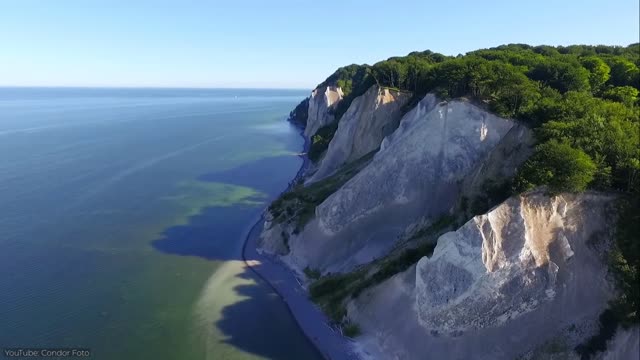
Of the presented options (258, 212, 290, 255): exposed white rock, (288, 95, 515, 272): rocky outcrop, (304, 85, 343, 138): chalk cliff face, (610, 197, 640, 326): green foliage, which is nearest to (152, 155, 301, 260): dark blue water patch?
(258, 212, 290, 255): exposed white rock

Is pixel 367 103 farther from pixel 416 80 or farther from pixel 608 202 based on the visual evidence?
pixel 608 202

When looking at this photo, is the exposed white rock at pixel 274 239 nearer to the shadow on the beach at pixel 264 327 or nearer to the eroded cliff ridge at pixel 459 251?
the eroded cliff ridge at pixel 459 251

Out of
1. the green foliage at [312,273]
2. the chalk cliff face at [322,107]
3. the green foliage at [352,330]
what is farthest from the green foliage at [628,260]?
the chalk cliff face at [322,107]

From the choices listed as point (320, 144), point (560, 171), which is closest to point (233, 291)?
point (560, 171)

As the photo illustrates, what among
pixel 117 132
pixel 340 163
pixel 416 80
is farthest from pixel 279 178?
pixel 117 132

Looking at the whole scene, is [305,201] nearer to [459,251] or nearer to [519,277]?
[459,251]

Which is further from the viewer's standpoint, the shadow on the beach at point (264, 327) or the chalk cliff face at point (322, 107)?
the chalk cliff face at point (322, 107)
